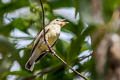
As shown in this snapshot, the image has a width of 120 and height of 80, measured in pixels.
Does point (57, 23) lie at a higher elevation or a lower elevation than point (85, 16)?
lower

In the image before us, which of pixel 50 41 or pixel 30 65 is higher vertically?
pixel 50 41

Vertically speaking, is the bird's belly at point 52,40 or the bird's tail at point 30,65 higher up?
the bird's belly at point 52,40

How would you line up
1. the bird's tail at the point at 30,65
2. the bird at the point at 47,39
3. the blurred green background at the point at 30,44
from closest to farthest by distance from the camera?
the blurred green background at the point at 30,44
the bird's tail at the point at 30,65
the bird at the point at 47,39

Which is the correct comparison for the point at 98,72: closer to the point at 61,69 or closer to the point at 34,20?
the point at 61,69

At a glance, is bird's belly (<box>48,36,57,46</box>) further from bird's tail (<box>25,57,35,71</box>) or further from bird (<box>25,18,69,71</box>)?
bird's tail (<box>25,57,35,71</box>)

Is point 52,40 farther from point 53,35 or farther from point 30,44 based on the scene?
point 30,44

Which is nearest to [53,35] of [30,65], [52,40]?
[52,40]

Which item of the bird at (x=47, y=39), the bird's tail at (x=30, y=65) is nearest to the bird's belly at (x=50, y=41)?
the bird at (x=47, y=39)

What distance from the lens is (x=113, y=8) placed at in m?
0.83

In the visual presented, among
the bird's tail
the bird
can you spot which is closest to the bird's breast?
the bird

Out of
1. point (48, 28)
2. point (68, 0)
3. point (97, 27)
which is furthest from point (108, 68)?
point (48, 28)

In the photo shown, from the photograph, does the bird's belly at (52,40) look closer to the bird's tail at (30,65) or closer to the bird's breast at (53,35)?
the bird's breast at (53,35)

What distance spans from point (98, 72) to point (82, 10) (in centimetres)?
25

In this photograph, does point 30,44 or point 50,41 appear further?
point 50,41
